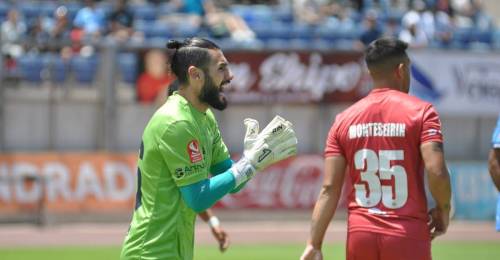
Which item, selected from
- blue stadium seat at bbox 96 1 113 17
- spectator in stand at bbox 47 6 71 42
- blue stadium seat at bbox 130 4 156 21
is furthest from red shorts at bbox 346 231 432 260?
blue stadium seat at bbox 130 4 156 21

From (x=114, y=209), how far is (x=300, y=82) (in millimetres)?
4445

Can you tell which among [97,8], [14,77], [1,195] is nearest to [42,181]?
[1,195]

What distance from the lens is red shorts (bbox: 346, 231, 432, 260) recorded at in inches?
243

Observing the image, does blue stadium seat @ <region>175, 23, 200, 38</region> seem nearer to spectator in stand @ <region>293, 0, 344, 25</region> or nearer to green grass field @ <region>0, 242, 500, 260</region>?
spectator in stand @ <region>293, 0, 344, 25</region>

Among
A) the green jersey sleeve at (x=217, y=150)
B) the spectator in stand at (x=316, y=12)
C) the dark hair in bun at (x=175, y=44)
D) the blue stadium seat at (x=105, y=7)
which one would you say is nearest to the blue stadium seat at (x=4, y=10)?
the blue stadium seat at (x=105, y=7)

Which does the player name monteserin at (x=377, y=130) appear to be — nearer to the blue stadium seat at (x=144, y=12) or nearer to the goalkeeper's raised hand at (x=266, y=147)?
the goalkeeper's raised hand at (x=266, y=147)

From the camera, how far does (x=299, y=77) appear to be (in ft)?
67.8

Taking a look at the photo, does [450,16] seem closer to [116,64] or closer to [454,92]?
[454,92]

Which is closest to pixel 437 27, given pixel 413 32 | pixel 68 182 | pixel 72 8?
pixel 413 32

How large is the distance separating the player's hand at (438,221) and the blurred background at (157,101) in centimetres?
1112

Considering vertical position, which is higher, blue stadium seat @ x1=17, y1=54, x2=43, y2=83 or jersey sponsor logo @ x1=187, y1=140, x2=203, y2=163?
jersey sponsor logo @ x1=187, y1=140, x2=203, y2=163

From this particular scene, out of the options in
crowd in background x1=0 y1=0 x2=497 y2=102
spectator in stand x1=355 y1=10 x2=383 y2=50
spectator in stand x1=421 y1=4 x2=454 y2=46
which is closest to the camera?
crowd in background x1=0 y1=0 x2=497 y2=102

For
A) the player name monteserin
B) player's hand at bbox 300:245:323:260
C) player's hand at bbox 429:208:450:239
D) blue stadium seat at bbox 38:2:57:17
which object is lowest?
blue stadium seat at bbox 38:2:57:17

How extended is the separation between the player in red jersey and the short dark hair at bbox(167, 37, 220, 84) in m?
0.99
